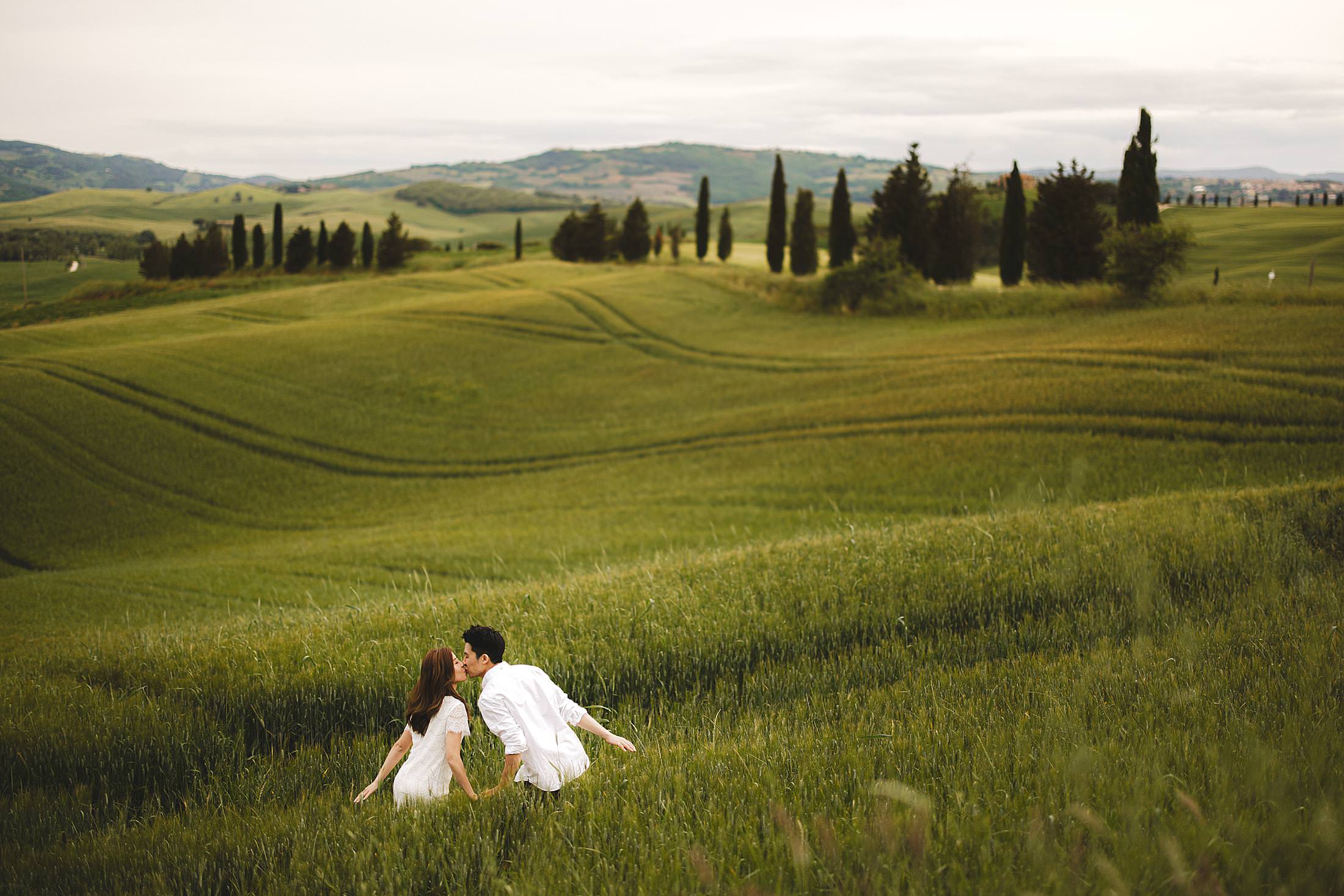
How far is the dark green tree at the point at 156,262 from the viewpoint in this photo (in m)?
41.1

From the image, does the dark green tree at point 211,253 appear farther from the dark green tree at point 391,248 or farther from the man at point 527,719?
the man at point 527,719

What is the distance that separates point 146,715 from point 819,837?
659 cm

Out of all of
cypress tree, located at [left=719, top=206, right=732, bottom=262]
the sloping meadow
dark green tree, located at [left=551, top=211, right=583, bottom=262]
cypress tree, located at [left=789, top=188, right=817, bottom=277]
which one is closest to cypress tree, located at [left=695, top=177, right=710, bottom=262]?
cypress tree, located at [left=719, top=206, right=732, bottom=262]

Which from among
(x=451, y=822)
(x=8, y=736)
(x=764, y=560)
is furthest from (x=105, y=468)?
(x=451, y=822)

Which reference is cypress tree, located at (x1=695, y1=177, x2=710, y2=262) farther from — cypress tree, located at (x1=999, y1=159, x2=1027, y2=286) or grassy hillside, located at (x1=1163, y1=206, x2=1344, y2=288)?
grassy hillside, located at (x1=1163, y1=206, x2=1344, y2=288)

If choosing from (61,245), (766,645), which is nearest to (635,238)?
(61,245)

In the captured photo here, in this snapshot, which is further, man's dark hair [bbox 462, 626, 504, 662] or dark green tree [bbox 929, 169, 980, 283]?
dark green tree [bbox 929, 169, 980, 283]

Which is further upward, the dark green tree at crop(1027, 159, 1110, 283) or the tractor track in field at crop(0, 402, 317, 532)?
the dark green tree at crop(1027, 159, 1110, 283)

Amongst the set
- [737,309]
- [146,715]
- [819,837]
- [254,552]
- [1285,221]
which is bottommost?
[254,552]

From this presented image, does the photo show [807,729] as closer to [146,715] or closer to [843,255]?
[146,715]

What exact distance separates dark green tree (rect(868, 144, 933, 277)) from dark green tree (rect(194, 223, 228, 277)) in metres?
43.1

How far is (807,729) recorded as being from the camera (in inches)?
224

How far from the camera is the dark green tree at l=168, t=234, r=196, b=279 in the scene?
44.3 m

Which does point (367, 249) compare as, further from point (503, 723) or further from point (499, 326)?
point (503, 723)
